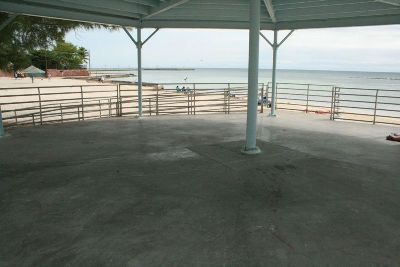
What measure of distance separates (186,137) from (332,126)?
416 cm

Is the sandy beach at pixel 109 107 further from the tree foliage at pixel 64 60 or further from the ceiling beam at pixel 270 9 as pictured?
the tree foliage at pixel 64 60

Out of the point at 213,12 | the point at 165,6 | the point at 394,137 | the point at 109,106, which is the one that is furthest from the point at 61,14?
the point at 394,137

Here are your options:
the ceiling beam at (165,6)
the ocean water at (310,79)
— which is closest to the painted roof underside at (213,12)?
the ceiling beam at (165,6)

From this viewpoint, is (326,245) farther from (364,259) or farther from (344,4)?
(344,4)

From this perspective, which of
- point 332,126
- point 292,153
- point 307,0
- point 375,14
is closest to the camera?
point 292,153

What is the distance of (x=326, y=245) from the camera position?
2.93 metres

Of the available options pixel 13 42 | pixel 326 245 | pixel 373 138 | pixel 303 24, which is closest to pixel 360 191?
pixel 326 245

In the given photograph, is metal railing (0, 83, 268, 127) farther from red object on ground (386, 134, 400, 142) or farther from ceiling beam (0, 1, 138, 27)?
red object on ground (386, 134, 400, 142)

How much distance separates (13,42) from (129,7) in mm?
2894

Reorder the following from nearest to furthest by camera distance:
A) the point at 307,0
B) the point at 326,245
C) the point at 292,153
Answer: the point at 326,245, the point at 292,153, the point at 307,0

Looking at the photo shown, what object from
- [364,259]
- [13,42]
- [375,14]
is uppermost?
[375,14]

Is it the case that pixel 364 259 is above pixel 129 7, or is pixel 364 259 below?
below

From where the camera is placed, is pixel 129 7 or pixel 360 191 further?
pixel 129 7

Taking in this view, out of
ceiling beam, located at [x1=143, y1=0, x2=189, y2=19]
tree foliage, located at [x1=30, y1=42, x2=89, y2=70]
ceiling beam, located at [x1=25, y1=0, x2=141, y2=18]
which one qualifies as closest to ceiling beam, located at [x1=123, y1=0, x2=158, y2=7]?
ceiling beam, located at [x1=143, y1=0, x2=189, y2=19]
